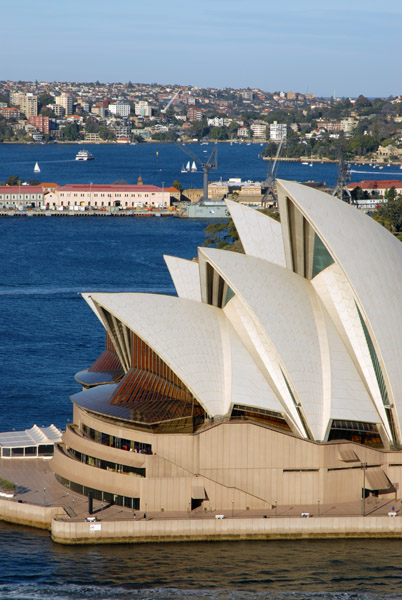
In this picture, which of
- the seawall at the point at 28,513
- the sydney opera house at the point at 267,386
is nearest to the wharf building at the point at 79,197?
the sydney opera house at the point at 267,386

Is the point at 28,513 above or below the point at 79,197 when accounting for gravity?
below

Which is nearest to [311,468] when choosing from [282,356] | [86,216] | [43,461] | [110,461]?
[282,356]

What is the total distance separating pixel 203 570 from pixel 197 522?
199 centimetres

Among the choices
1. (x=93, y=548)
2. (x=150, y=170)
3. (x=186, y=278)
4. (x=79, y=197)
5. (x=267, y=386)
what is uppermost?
(x=150, y=170)

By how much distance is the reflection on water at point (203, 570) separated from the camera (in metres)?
26.7

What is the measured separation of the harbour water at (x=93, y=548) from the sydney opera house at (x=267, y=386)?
1984mm

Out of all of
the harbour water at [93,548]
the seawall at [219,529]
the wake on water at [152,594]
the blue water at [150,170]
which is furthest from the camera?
the blue water at [150,170]

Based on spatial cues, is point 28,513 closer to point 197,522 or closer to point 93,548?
point 93,548

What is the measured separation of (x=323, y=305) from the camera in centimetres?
3250

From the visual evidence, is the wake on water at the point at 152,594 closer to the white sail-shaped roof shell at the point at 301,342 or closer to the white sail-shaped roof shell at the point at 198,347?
the white sail-shaped roof shell at the point at 301,342

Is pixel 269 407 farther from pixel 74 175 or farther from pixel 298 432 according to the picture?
pixel 74 175

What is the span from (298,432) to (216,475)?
265 centimetres

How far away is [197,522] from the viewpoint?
29719 millimetres

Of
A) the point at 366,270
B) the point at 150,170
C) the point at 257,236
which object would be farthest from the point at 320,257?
the point at 150,170
